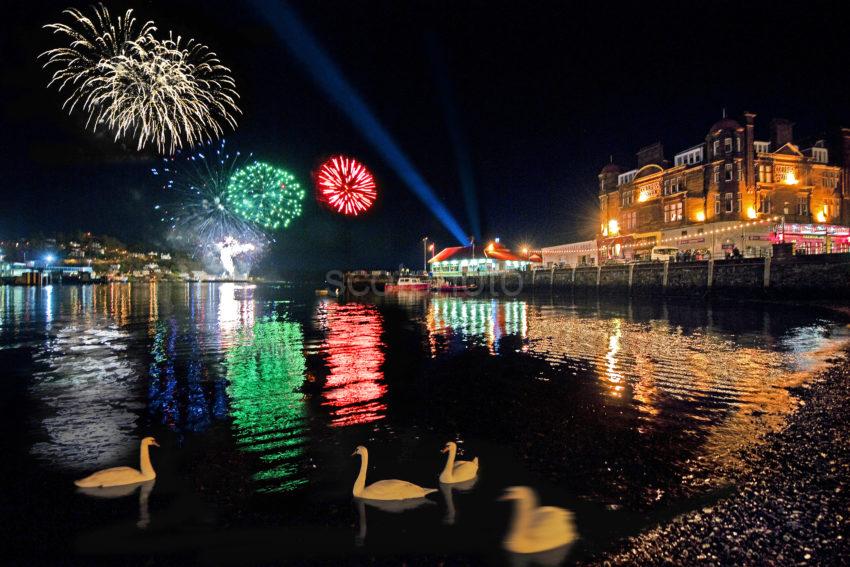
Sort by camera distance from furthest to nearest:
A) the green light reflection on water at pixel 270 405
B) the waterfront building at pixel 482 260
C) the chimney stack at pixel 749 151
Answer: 1. the waterfront building at pixel 482 260
2. the chimney stack at pixel 749 151
3. the green light reflection on water at pixel 270 405

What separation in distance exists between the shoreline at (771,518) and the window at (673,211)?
201 feet

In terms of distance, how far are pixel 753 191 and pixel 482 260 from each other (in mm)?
44540

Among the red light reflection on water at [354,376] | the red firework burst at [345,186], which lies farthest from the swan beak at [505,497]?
the red firework burst at [345,186]

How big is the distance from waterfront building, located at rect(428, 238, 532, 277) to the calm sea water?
69.4m

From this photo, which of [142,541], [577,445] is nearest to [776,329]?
[577,445]

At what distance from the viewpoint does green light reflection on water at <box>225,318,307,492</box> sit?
781 cm

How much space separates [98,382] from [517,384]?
451 inches

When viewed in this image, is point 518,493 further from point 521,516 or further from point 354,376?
point 354,376

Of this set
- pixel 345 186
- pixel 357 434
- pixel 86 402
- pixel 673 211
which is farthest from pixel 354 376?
pixel 673 211

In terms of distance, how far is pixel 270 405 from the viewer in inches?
458

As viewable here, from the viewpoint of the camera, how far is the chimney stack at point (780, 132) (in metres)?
60.2

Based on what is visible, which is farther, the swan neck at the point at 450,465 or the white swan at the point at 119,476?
the swan neck at the point at 450,465

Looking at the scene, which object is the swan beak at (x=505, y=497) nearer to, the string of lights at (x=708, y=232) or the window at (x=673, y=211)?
the string of lights at (x=708, y=232)

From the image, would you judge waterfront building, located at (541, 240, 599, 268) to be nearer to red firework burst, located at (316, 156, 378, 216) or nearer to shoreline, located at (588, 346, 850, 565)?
red firework burst, located at (316, 156, 378, 216)
